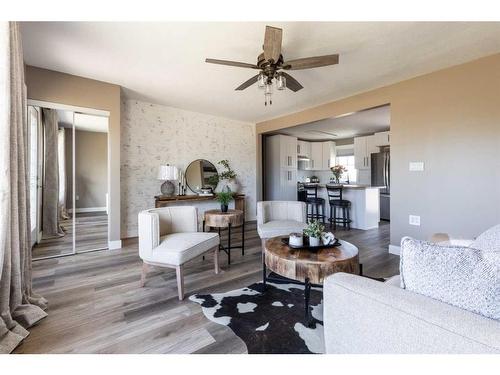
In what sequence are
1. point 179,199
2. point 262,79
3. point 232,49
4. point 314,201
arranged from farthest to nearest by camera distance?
point 314,201 < point 179,199 < point 232,49 < point 262,79

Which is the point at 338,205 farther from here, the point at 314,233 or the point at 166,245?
the point at 166,245

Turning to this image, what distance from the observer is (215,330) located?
5.48 feet

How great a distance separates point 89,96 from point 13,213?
231cm

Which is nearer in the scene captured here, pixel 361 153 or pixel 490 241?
pixel 490 241

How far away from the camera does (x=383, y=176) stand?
6078mm

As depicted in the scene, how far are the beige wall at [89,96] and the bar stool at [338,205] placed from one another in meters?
4.12

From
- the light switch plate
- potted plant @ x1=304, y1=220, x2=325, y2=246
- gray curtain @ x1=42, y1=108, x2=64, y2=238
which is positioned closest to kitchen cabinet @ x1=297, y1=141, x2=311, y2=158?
the light switch plate

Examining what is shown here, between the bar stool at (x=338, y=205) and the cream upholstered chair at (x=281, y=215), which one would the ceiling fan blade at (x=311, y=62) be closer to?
the cream upholstered chair at (x=281, y=215)

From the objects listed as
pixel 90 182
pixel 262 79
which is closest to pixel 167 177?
pixel 90 182

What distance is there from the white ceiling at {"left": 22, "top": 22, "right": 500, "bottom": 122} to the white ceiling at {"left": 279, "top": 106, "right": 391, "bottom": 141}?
1.63 m

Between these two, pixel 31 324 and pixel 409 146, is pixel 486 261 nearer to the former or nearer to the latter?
pixel 31 324

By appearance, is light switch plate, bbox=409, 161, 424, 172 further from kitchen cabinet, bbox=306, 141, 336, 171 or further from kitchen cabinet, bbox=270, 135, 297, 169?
kitchen cabinet, bbox=306, 141, 336, 171

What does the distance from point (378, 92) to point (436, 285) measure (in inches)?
138
